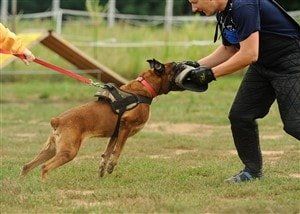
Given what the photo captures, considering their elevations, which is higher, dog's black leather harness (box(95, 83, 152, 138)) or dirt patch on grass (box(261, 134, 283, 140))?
dog's black leather harness (box(95, 83, 152, 138))

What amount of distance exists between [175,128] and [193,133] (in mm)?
585

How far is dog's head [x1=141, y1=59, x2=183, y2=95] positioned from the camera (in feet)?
25.0

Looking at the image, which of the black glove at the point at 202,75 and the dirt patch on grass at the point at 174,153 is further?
the dirt patch on grass at the point at 174,153

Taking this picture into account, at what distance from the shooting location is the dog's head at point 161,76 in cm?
763

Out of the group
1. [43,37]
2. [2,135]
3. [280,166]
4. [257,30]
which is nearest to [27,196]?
[257,30]

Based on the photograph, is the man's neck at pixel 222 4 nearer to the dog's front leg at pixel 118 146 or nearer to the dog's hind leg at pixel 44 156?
the dog's front leg at pixel 118 146

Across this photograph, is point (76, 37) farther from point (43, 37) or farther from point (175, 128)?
point (175, 128)

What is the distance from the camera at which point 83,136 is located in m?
7.49

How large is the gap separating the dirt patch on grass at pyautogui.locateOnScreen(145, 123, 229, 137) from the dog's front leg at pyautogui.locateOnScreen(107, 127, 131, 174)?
408 centimetres

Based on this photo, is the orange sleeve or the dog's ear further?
the orange sleeve

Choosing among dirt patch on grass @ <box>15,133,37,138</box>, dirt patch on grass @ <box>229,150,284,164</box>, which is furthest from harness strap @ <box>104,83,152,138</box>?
dirt patch on grass @ <box>15,133,37,138</box>

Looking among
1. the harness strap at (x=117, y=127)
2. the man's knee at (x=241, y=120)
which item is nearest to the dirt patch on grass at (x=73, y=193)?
the harness strap at (x=117, y=127)

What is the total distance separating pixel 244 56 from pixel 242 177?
1.49 m

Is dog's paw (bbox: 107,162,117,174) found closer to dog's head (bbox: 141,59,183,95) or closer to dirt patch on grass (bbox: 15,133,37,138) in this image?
dog's head (bbox: 141,59,183,95)
